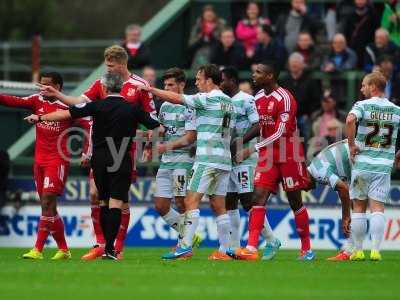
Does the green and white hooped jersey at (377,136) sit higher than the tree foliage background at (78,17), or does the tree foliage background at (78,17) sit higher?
the tree foliage background at (78,17)

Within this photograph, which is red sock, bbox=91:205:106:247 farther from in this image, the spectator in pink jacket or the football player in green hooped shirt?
the spectator in pink jacket

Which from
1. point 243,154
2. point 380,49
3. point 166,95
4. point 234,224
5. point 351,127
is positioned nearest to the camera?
point 166,95

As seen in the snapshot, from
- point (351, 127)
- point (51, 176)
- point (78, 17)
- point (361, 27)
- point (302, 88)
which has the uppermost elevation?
point (78, 17)

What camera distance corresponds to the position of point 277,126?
1834cm

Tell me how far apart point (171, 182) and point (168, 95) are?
237 centimetres

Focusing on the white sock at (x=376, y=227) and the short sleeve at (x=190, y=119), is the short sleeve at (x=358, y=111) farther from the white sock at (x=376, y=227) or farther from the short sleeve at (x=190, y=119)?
the short sleeve at (x=190, y=119)

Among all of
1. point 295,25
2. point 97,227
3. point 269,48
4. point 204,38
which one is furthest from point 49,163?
point 295,25

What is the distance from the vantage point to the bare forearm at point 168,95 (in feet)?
57.4

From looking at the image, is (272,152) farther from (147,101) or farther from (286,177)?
(147,101)

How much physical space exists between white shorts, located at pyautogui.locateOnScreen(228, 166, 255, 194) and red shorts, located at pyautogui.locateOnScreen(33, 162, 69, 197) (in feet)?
7.52

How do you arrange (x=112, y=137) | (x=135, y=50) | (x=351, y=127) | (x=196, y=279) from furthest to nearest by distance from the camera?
(x=135, y=50) → (x=351, y=127) → (x=112, y=137) → (x=196, y=279)

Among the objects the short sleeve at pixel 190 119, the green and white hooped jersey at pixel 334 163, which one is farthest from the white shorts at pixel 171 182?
the green and white hooped jersey at pixel 334 163

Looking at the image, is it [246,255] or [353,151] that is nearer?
[353,151]

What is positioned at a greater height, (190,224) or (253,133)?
(253,133)
